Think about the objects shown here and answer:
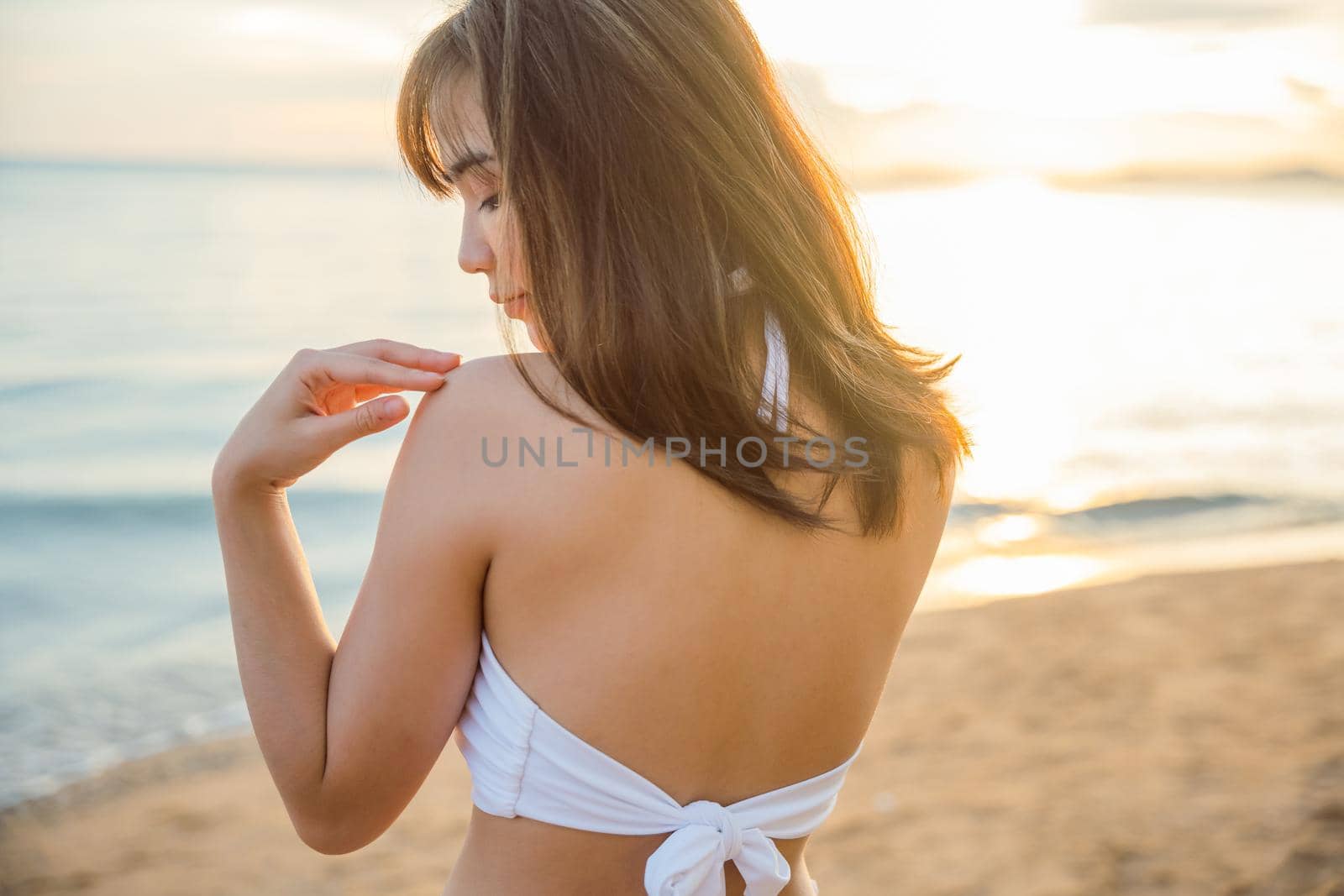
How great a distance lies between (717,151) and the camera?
4.17 ft

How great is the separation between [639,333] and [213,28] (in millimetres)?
38775

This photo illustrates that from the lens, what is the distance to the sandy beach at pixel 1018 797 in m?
3.97

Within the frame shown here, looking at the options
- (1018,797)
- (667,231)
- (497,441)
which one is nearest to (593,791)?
(497,441)

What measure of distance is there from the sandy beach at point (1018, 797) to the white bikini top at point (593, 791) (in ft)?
9.70

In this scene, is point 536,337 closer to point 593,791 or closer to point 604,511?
point 604,511

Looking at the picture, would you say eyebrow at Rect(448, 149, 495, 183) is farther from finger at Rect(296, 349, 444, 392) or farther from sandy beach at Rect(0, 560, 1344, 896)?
sandy beach at Rect(0, 560, 1344, 896)

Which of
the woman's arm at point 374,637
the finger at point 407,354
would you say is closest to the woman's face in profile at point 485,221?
the finger at point 407,354

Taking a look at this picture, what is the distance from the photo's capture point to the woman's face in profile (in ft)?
4.27

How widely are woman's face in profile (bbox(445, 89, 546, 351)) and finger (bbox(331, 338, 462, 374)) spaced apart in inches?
4.6

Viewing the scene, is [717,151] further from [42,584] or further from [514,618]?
[42,584]

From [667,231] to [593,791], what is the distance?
0.62m

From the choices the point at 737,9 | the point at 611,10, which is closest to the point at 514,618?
the point at 611,10

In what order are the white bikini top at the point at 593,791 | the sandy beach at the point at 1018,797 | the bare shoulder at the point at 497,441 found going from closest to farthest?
1. the bare shoulder at the point at 497,441
2. the white bikini top at the point at 593,791
3. the sandy beach at the point at 1018,797

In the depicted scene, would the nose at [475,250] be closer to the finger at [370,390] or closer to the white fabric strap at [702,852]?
the finger at [370,390]
